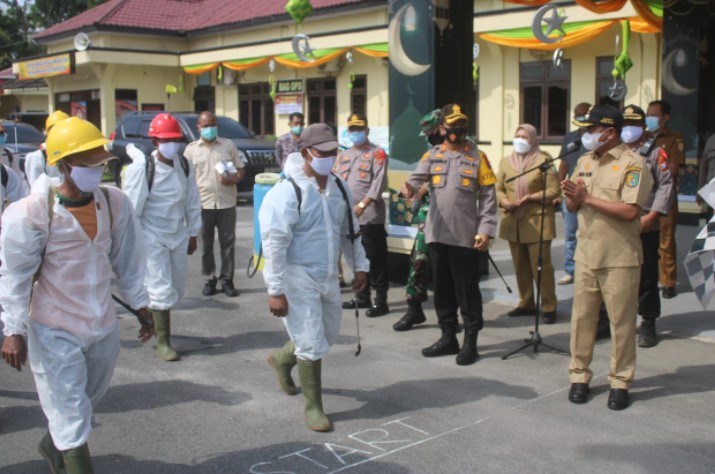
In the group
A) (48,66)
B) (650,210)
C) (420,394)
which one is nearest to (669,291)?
(650,210)

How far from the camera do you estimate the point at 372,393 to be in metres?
5.70

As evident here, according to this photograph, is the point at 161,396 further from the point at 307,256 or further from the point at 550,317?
the point at 550,317

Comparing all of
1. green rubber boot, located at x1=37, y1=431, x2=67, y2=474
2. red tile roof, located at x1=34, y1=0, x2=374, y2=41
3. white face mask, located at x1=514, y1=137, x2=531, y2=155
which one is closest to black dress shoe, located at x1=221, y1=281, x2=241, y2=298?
white face mask, located at x1=514, y1=137, x2=531, y2=155

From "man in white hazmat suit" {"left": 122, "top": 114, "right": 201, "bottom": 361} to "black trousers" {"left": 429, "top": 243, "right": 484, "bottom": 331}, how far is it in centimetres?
211

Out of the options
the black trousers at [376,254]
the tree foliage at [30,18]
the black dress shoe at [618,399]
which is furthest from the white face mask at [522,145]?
the tree foliage at [30,18]

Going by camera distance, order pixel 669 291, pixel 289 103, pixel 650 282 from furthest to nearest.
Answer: pixel 289 103, pixel 669 291, pixel 650 282

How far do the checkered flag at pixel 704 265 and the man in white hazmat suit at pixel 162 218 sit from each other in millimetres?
3953

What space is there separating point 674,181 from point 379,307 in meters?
3.35

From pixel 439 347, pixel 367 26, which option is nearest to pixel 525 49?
pixel 367 26

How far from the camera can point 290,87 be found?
2484cm

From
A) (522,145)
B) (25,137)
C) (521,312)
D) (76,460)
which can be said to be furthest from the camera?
(25,137)

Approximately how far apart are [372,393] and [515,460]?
1.44 metres

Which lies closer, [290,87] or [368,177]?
[368,177]

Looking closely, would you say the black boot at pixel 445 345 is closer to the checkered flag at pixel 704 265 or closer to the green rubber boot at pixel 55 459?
the checkered flag at pixel 704 265
